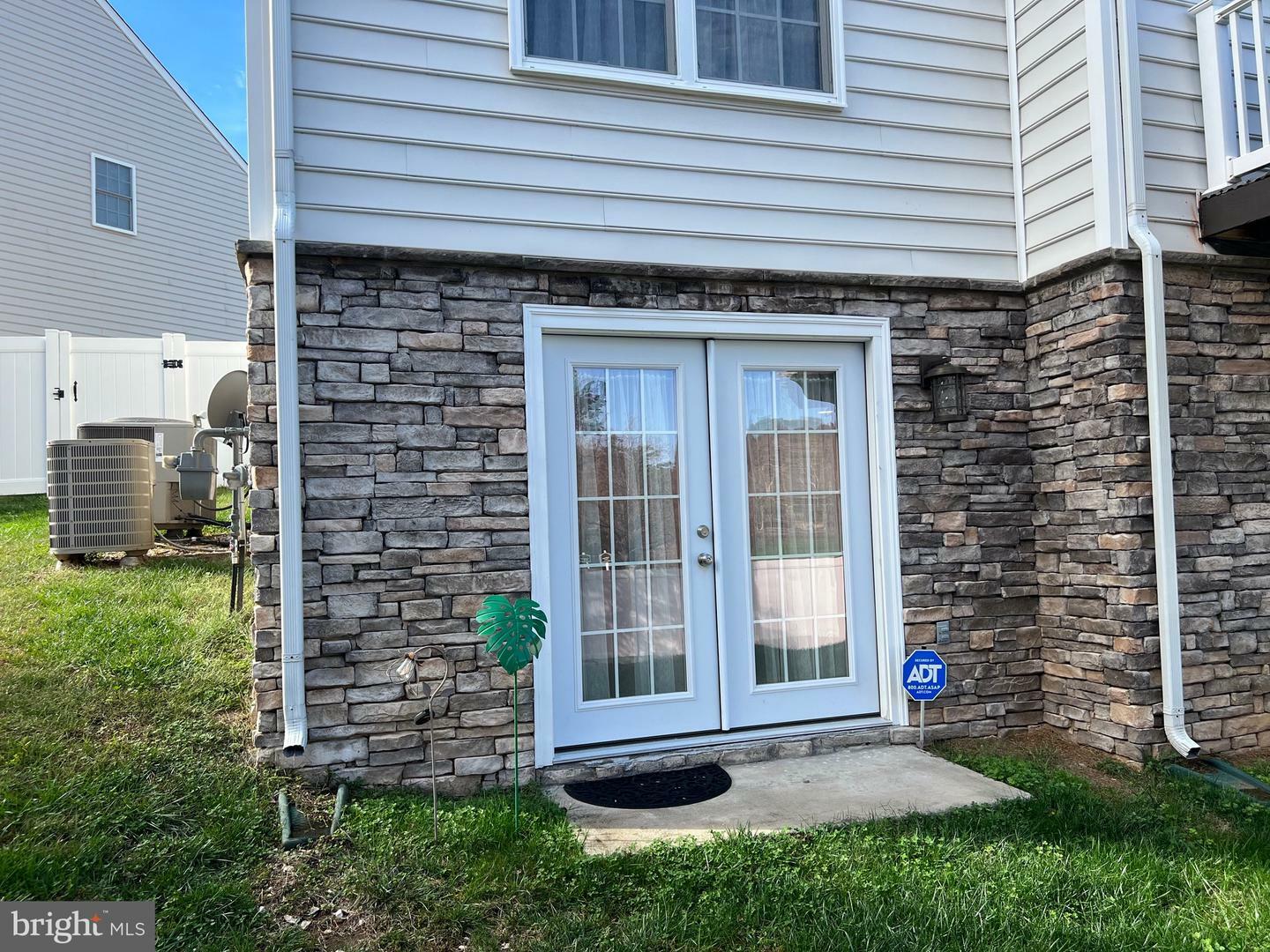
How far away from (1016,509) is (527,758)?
2.87m

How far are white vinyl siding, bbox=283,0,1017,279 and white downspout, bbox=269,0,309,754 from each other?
8cm

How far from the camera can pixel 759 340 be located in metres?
4.39

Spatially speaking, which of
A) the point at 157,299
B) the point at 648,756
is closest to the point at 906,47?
the point at 648,756

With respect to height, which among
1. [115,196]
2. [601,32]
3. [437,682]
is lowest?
[437,682]

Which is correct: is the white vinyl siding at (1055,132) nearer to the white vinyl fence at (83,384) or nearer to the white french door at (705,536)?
the white french door at (705,536)

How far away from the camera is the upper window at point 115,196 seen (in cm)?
1088

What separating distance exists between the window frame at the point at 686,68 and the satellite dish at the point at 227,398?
3.73 m

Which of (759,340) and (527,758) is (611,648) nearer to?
(527,758)

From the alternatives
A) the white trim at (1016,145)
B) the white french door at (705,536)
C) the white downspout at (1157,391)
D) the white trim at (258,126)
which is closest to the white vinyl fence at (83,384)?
the white trim at (258,126)

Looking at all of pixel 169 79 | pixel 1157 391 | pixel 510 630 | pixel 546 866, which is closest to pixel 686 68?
pixel 1157 391

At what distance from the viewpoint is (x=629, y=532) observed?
420cm

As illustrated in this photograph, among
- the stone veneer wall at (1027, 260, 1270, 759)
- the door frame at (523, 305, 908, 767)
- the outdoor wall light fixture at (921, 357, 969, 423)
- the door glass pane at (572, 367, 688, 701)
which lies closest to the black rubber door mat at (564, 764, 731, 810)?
the door frame at (523, 305, 908, 767)

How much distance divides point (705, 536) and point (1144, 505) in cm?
211

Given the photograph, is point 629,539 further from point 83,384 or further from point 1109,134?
point 83,384
